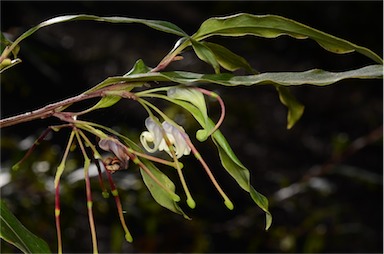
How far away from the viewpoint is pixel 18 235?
1.71ft

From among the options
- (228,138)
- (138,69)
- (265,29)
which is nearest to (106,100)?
(138,69)

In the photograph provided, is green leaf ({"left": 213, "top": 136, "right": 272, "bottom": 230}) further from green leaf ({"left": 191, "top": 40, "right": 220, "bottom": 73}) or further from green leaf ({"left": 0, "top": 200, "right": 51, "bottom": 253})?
green leaf ({"left": 0, "top": 200, "right": 51, "bottom": 253})

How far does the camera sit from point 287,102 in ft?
2.06

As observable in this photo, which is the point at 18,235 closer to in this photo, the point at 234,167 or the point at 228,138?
the point at 234,167

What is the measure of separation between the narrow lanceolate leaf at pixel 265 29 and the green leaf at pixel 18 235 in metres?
0.21

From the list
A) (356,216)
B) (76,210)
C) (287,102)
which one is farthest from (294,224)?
(287,102)

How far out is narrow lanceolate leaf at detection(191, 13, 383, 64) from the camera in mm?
517

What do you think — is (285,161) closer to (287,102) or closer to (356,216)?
(356,216)

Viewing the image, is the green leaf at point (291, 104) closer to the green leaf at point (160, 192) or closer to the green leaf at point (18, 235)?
the green leaf at point (160, 192)

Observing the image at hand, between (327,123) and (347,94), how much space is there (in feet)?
0.43

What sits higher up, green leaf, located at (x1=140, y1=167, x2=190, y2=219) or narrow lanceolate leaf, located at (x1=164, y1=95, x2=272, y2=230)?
narrow lanceolate leaf, located at (x1=164, y1=95, x2=272, y2=230)

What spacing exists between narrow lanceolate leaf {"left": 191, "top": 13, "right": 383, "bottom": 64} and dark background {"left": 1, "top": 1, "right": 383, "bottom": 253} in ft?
0.93

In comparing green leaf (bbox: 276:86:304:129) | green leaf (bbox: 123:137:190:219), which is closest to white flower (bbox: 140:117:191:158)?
green leaf (bbox: 123:137:190:219)

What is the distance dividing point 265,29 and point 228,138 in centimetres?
166
